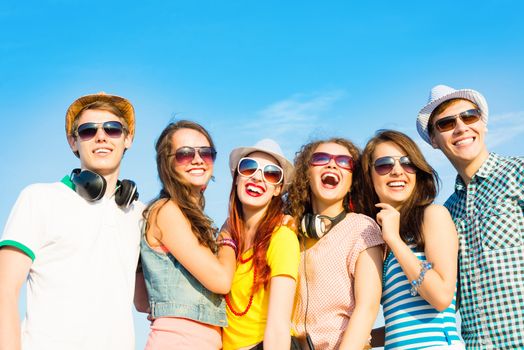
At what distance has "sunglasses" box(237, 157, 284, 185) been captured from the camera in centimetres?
677

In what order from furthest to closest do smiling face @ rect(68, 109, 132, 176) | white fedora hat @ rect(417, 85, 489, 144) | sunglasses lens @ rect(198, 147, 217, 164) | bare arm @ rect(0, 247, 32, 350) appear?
white fedora hat @ rect(417, 85, 489, 144), sunglasses lens @ rect(198, 147, 217, 164), smiling face @ rect(68, 109, 132, 176), bare arm @ rect(0, 247, 32, 350)

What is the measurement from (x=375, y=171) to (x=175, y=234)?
2694 millimetres

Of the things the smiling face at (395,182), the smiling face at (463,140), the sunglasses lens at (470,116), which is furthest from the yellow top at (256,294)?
the sunglasses lens at (470,116)

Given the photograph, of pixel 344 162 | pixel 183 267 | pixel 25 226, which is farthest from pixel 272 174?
pixel 25 226

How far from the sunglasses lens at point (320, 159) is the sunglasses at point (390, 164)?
25.9 inches

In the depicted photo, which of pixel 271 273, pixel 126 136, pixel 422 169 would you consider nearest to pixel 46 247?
pixel 126 136

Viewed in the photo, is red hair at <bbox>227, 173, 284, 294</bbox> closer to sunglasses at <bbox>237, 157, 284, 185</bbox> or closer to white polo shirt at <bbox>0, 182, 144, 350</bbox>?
sunglasses at <bbox>237, 157, 284, 185</bbox>

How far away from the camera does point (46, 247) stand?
5.67m

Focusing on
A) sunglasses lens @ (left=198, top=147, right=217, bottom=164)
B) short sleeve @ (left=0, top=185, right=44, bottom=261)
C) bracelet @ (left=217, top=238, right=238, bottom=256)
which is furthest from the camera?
sunglasses lens @ (left=198, top=147, right=217, bottom=164)

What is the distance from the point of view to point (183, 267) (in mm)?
6180

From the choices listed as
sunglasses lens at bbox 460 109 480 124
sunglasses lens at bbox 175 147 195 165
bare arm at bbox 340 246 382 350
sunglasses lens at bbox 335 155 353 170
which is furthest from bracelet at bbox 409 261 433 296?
sunglasses lens at bbox 175 147 195 165

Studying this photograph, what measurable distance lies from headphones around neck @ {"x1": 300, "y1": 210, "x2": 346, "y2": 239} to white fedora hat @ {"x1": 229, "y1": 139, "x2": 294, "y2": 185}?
74 centimetres

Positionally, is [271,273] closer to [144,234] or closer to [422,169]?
[144,234]

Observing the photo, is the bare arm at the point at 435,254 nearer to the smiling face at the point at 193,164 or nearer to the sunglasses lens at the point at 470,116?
the sunglasses lens at the point at 470,116
